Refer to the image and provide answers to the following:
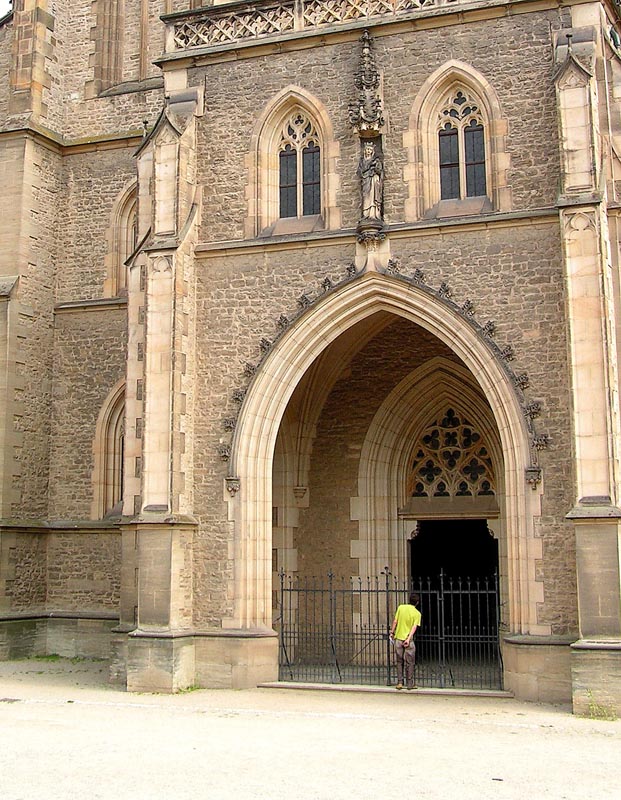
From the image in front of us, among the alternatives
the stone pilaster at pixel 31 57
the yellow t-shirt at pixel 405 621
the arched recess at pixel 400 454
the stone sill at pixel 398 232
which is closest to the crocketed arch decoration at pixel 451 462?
the arched recess at pixel 400 454

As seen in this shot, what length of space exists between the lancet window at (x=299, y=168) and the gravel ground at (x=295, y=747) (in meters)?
7.43

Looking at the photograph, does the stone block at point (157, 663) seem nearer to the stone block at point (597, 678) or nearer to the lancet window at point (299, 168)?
the stone block at point (597, 678)

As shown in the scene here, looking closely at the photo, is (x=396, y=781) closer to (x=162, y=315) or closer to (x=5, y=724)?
(x=5, y=724)

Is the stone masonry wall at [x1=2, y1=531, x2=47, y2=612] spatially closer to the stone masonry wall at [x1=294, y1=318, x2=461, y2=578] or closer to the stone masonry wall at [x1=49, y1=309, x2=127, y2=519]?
the stone masonry wall at [x1=49, y1=309, x2=127, y2=519]

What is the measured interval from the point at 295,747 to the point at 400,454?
8.42 meters

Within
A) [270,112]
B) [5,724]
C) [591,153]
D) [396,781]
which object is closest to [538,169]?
[591,153]

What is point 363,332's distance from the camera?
18.4 meters

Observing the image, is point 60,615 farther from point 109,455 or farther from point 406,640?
point 406,640

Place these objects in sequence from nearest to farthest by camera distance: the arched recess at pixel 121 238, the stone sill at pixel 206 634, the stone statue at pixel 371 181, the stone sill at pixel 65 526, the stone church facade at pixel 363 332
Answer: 1. the stone church facade at pixel 363 332
2. the stone sill at pixel 206 634
3. the stone statue at pixel 371 181
4. the stone sill at pixel 65 526
5. the arched recess at pixel 121 238

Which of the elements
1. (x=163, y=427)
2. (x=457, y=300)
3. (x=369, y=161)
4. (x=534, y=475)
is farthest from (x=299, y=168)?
(x=534, y=475)

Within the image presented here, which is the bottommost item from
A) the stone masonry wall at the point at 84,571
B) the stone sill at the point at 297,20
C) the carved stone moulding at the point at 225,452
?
the stone masonry wall at the point at 84,571

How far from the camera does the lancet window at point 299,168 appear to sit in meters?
17.0

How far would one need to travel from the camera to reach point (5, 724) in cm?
1282

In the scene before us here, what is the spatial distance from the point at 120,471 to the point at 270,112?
799 cm
